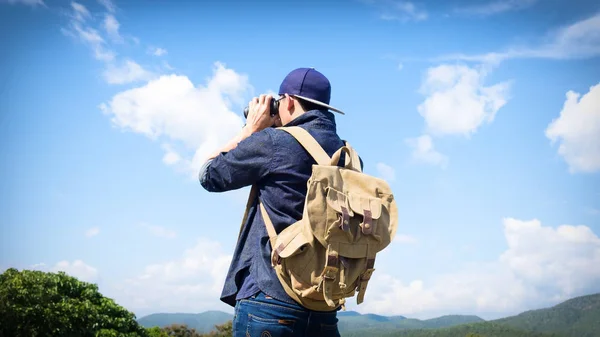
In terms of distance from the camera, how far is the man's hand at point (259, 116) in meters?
4.28

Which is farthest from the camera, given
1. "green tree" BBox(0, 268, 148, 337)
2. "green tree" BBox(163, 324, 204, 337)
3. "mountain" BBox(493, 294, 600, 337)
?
"green tree" BBox(163, 324, 204, 337)

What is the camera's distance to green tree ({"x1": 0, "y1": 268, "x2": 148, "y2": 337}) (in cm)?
1942

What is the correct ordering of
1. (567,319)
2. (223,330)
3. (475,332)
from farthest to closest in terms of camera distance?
(223,330) < (475,332) < (567,319)

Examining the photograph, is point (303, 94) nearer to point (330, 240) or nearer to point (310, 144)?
point (310, 144)

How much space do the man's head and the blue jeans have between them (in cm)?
134

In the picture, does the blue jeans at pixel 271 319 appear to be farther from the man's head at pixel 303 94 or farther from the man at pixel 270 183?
the man's head at pixel 303 94

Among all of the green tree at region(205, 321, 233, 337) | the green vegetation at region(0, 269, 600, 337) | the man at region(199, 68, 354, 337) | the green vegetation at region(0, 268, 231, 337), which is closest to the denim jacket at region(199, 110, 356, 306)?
the man at region(199, 68, 354, 337)

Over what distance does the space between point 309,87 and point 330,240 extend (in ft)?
3.91

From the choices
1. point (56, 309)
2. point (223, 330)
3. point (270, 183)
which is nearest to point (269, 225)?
Result: point (270, 183)

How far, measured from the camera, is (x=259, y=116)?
14.0 ft

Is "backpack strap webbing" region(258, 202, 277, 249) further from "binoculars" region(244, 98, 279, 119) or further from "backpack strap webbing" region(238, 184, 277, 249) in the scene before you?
"binoculars" region(244, 98, 279, 119)

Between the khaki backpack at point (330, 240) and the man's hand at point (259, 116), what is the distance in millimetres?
474

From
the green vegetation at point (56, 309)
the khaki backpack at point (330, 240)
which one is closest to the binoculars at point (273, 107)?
the khaki backpack at point (330, 240)

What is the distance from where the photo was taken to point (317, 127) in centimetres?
411
